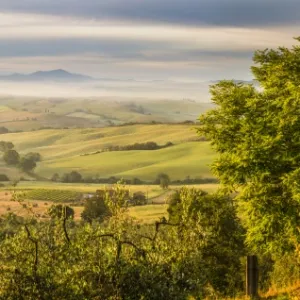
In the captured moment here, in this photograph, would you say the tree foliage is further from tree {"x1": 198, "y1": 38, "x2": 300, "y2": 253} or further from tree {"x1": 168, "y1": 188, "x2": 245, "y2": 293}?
tree {"x1": 168, "y1": 188, "x2": 245, "y2": 293}

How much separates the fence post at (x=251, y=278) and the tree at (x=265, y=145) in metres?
4.39

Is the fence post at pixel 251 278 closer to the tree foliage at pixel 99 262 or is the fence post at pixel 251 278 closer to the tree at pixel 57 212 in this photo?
the tree foliage at pixel 99 262

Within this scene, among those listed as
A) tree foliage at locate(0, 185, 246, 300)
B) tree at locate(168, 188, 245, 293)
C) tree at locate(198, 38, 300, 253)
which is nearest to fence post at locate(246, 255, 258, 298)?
tree at locate(198, 38, 300, 253)

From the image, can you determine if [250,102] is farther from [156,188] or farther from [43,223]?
[156,188]

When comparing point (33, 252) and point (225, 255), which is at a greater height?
point (33, 252)

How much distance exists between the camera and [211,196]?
38469 millimetres

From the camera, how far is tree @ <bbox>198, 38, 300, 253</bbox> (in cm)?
2730

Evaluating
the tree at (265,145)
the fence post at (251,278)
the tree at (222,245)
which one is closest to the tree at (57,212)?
the fence post at (251,278)

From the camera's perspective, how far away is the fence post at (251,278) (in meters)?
22.3

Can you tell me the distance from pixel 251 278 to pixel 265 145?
7.63m

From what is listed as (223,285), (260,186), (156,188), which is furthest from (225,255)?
Result: (156,188)

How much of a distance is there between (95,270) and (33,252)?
4.96 feet

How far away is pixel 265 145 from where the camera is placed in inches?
1083

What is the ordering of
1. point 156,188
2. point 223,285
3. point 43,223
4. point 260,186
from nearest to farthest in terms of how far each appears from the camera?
point 43,223, point 260,186, point 223,285, point 156,188
